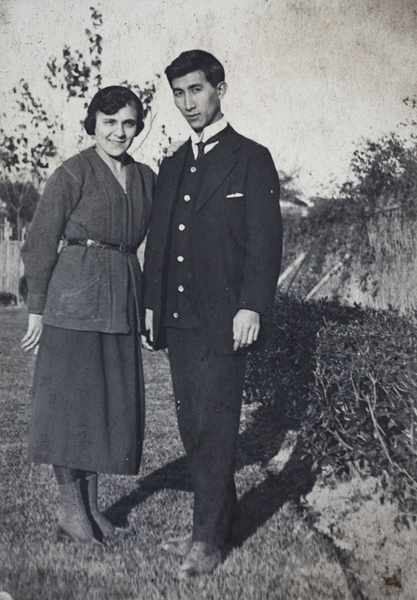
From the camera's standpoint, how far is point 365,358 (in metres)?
3.16

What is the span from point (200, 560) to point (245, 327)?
3.43 feet

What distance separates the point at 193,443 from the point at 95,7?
7.68 feet

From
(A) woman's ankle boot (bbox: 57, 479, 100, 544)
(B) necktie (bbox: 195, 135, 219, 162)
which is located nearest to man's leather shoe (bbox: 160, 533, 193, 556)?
(A) woman's ankle boot (bbox: 57, 479, 100, 544)

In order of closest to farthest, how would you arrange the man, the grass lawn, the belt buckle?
the grass lawn < the man < the belt buckle

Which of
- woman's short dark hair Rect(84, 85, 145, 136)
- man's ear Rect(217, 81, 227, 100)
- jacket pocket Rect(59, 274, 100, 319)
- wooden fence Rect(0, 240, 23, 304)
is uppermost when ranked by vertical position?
man's ear Rect(217, 81, 227, 100)

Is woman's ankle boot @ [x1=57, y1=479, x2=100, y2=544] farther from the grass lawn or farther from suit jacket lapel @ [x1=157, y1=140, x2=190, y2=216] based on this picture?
suit jacket lapel @ [x1=157, y1=140, x2=190, y2=216]

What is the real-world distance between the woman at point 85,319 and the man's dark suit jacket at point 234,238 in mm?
414

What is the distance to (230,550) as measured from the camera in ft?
9.73

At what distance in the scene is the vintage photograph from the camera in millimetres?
2846

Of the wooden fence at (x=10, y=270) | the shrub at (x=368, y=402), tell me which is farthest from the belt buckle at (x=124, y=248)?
the wooden fence at (x=10, y=270)

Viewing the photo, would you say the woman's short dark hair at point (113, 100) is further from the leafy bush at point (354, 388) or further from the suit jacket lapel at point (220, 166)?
the leafy bush at point (354, 388)

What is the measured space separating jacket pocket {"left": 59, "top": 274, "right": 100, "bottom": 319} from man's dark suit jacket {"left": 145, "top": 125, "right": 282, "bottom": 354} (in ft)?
1.61

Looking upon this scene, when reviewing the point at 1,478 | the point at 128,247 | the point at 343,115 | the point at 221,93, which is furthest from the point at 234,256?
the point at 1,478

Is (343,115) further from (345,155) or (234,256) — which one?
(234,256)
